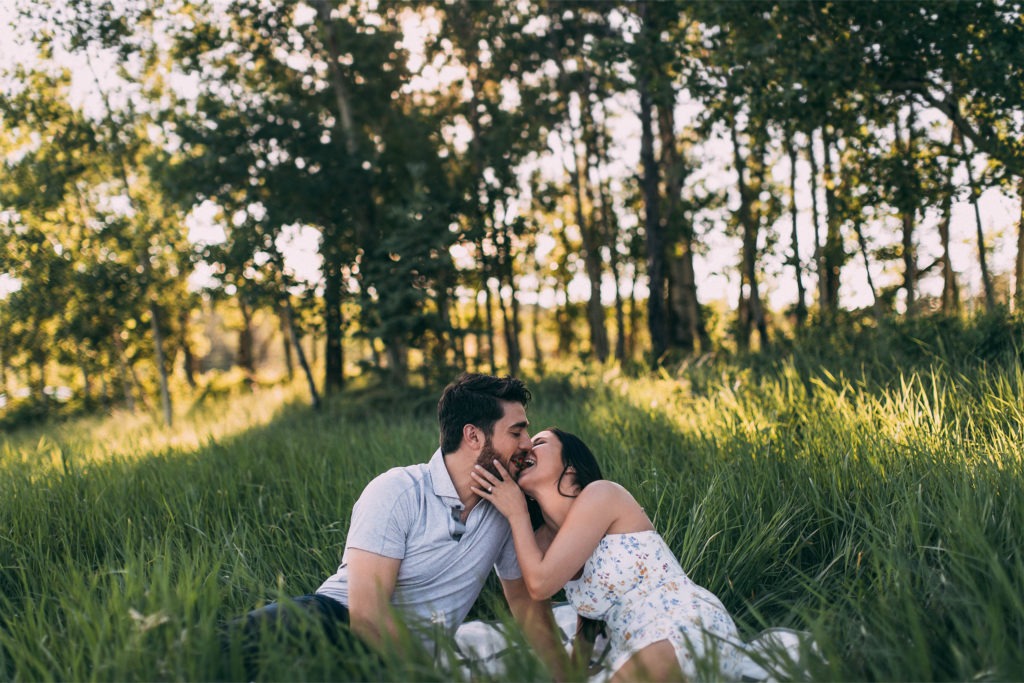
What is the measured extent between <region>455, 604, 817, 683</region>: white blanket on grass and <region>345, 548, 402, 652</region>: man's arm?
35 cm

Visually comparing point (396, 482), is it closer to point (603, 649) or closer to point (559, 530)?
point (559, 530)

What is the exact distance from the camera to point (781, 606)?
4016 mm

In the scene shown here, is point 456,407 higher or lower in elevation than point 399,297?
lower

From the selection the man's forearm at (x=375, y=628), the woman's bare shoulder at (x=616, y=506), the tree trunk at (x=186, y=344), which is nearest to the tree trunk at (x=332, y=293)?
the woman's bare shoulder at (x=616, y=506)

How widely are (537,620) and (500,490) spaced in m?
0.65

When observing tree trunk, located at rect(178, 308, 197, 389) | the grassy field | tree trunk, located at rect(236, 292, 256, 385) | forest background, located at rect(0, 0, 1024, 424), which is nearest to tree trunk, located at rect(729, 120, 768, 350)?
forest background, located at rect(0, 0, 1024, 424)

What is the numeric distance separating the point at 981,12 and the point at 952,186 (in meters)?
2.68

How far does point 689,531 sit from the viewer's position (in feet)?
14.2

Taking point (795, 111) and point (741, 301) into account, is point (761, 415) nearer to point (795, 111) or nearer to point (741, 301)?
point (795, 111)

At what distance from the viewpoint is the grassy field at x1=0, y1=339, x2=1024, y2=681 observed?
286cm

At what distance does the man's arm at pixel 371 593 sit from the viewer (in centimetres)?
300

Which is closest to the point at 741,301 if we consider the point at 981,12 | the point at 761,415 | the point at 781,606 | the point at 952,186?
the point at 952,186

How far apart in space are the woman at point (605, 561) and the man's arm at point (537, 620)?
0.51 ft

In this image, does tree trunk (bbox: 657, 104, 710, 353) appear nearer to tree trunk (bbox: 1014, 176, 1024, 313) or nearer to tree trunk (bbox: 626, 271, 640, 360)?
tree trunk (bbox: 626, 271, 640, 360)
